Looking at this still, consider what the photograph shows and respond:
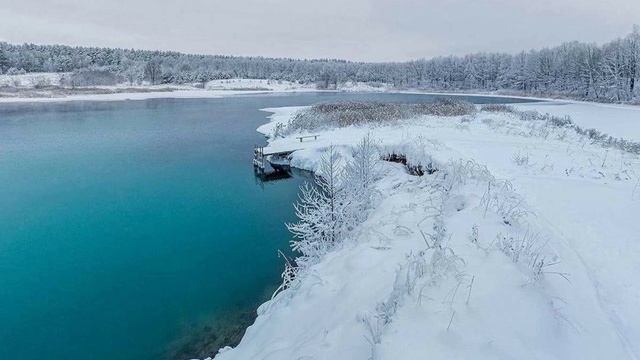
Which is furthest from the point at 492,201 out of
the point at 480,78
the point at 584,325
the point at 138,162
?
the point at 480,78

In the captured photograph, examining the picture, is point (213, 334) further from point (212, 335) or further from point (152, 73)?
point (152, 73)

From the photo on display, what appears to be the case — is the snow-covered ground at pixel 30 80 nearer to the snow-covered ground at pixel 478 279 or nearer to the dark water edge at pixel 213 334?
the dark water edge at pixel 213 334

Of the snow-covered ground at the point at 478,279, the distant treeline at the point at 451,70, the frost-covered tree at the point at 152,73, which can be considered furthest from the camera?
the frost-covered tree at the point at 152,73

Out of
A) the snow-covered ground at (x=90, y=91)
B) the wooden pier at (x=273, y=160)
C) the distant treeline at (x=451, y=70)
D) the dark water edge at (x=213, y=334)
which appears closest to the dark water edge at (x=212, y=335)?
the dark water edge at (x=213, y=334)

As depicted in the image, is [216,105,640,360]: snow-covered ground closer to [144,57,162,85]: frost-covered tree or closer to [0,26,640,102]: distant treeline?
[0,26,640,102]: distant treeline

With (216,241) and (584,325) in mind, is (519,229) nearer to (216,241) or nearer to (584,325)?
(584,325)

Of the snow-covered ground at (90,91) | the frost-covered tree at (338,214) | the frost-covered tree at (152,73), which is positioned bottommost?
the frost-covered tree at (338,214)

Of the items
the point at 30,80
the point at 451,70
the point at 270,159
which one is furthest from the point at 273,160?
the point at 451,70
